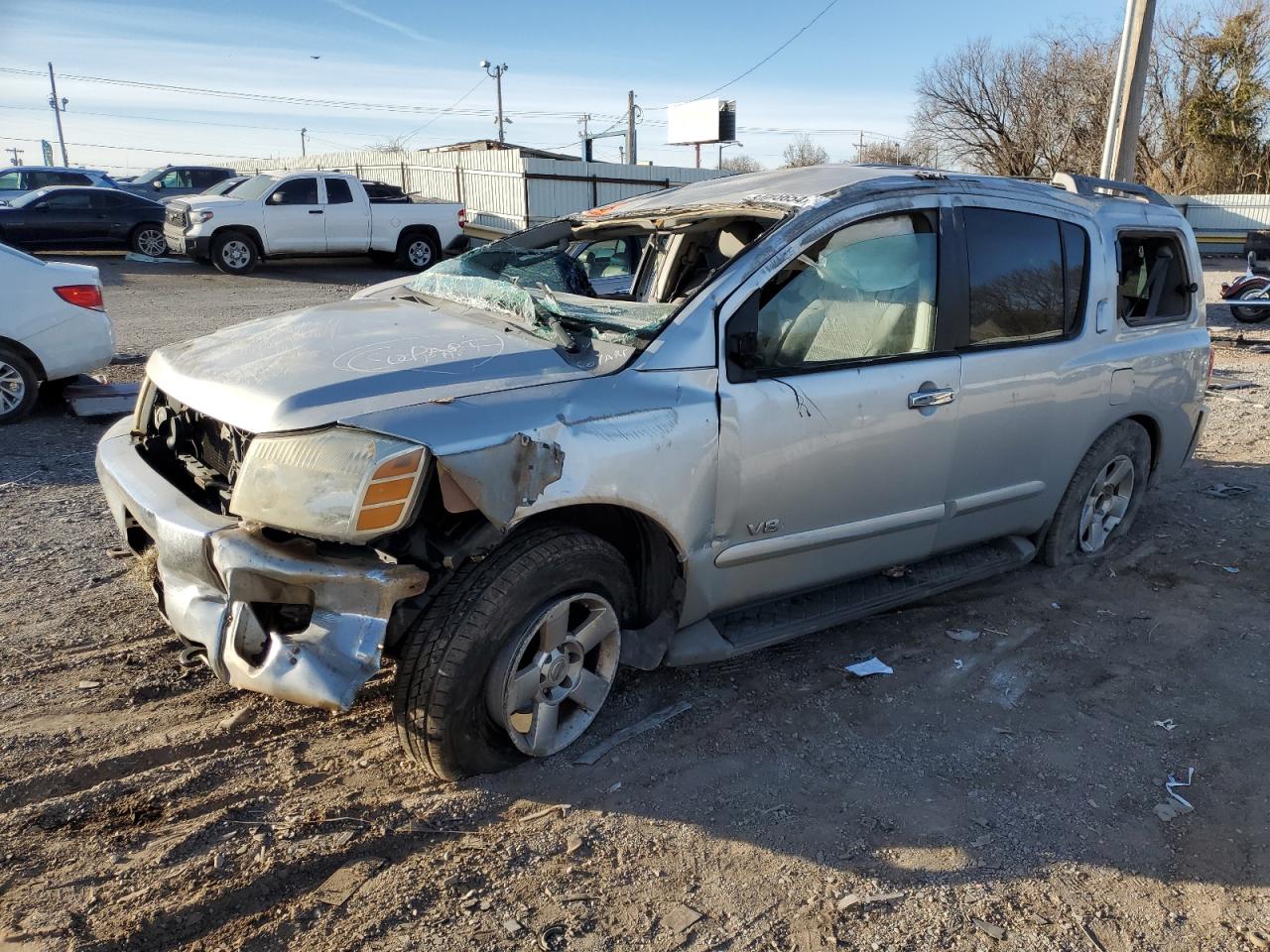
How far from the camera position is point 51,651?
148 inches

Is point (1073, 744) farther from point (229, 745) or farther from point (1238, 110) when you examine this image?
point (1238, 110)

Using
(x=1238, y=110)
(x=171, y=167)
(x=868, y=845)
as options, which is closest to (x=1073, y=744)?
(x=868, y=845)

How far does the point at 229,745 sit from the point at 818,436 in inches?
90.3

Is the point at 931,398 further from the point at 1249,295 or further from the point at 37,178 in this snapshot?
the point at 37,178

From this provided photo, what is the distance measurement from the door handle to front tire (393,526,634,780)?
4.51 ft

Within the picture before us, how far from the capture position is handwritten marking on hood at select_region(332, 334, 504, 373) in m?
3.06

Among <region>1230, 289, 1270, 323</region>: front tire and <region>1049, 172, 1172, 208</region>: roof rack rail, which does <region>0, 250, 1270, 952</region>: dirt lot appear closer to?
<region>1049, 172, 1172, 208</region>: roof rack rail

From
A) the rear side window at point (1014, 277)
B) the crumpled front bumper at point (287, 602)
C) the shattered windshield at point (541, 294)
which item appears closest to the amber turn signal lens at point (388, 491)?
the crumpled front bumper at point (287, 602)

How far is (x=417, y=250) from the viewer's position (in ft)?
66.6

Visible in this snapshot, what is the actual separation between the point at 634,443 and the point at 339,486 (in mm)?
911

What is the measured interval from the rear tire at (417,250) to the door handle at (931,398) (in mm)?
17708

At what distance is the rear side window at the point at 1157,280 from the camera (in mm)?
5180

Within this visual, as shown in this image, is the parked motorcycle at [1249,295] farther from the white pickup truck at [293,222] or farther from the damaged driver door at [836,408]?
the white pickup truck at [293,222]

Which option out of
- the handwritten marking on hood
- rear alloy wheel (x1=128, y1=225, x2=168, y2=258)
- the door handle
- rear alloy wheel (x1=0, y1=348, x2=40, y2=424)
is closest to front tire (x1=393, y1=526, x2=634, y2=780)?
the handwritten marking on hood
